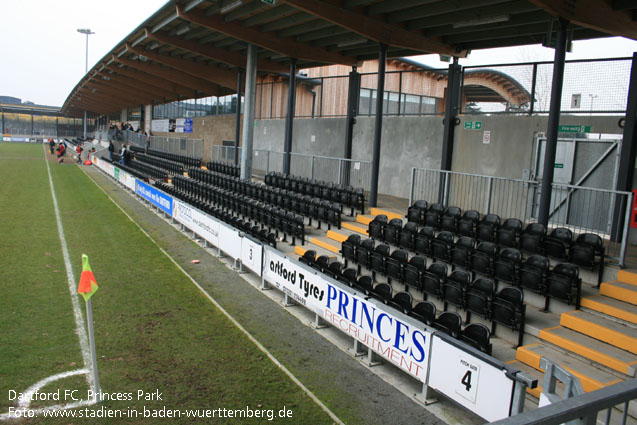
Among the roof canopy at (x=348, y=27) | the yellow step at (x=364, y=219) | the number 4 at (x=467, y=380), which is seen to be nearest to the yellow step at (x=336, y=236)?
the yellow step at (x=364, y=219)

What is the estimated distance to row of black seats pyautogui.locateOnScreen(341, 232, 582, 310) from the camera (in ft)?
26.8

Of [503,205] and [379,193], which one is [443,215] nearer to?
[503,205]

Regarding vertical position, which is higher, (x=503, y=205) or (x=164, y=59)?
(x=164, y=59)

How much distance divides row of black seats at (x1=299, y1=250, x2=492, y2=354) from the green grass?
6.88ft

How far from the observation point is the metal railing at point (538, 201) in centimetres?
1038

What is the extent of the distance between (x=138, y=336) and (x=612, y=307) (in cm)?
793

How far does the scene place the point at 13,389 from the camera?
20.3 feet

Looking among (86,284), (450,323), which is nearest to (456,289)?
(450,323)

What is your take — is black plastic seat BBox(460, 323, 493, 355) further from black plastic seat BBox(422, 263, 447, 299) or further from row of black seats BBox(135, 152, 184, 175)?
row of black seats BBox(135, 152, 184, 175)

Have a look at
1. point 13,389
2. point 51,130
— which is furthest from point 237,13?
point 51,130

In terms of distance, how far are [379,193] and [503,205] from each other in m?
7.04

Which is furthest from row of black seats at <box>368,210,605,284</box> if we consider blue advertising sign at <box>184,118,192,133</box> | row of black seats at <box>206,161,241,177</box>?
blue advertising sign at <box>184,118,192,133</box>

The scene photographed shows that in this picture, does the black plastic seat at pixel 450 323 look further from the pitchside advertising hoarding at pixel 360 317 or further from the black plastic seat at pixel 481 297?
the black plastic seat at pixel 481 297

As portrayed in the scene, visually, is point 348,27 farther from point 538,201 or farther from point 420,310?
point 420,310
